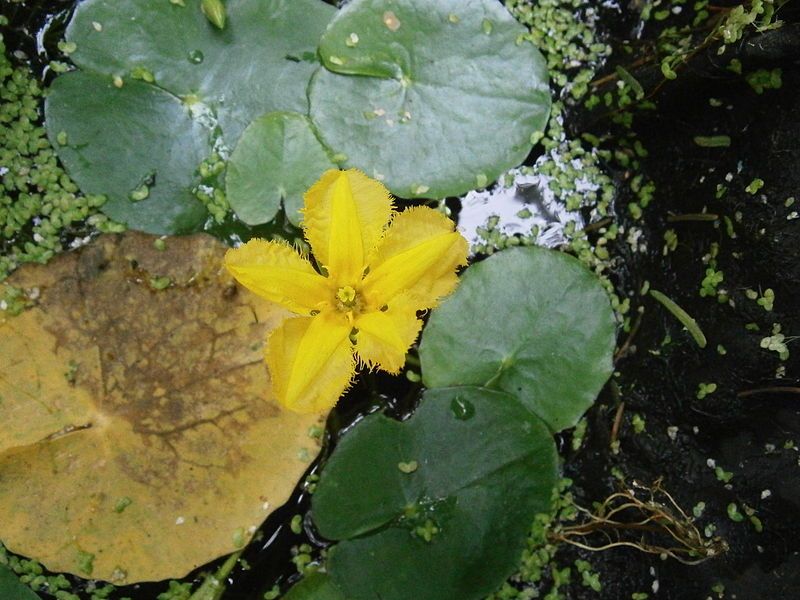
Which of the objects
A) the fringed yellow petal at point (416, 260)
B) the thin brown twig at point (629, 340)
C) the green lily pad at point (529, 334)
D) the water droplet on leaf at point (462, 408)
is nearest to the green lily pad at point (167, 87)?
the fringed yellow petal at point (416, 260)

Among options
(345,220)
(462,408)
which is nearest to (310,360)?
(345,220)

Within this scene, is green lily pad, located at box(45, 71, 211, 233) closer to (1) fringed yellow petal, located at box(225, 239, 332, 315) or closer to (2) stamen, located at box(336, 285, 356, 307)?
(1) fringed yellow petal, located at box(225, 239, 332, 315)

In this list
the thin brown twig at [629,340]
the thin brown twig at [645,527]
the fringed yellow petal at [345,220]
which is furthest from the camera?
the thin brown twig at [629,340]

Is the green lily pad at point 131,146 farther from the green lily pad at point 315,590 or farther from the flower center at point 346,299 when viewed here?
the green lily pad at point 315,590

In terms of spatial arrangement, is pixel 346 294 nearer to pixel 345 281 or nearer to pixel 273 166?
pixel 345 281

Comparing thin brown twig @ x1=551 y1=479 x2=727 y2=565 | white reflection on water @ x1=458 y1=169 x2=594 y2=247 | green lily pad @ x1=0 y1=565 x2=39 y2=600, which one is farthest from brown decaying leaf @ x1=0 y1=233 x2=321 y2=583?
thin brown twig @ x1=551 y1=479 x2=727 y2=565

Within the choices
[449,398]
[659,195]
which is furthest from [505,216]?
[449,398]
